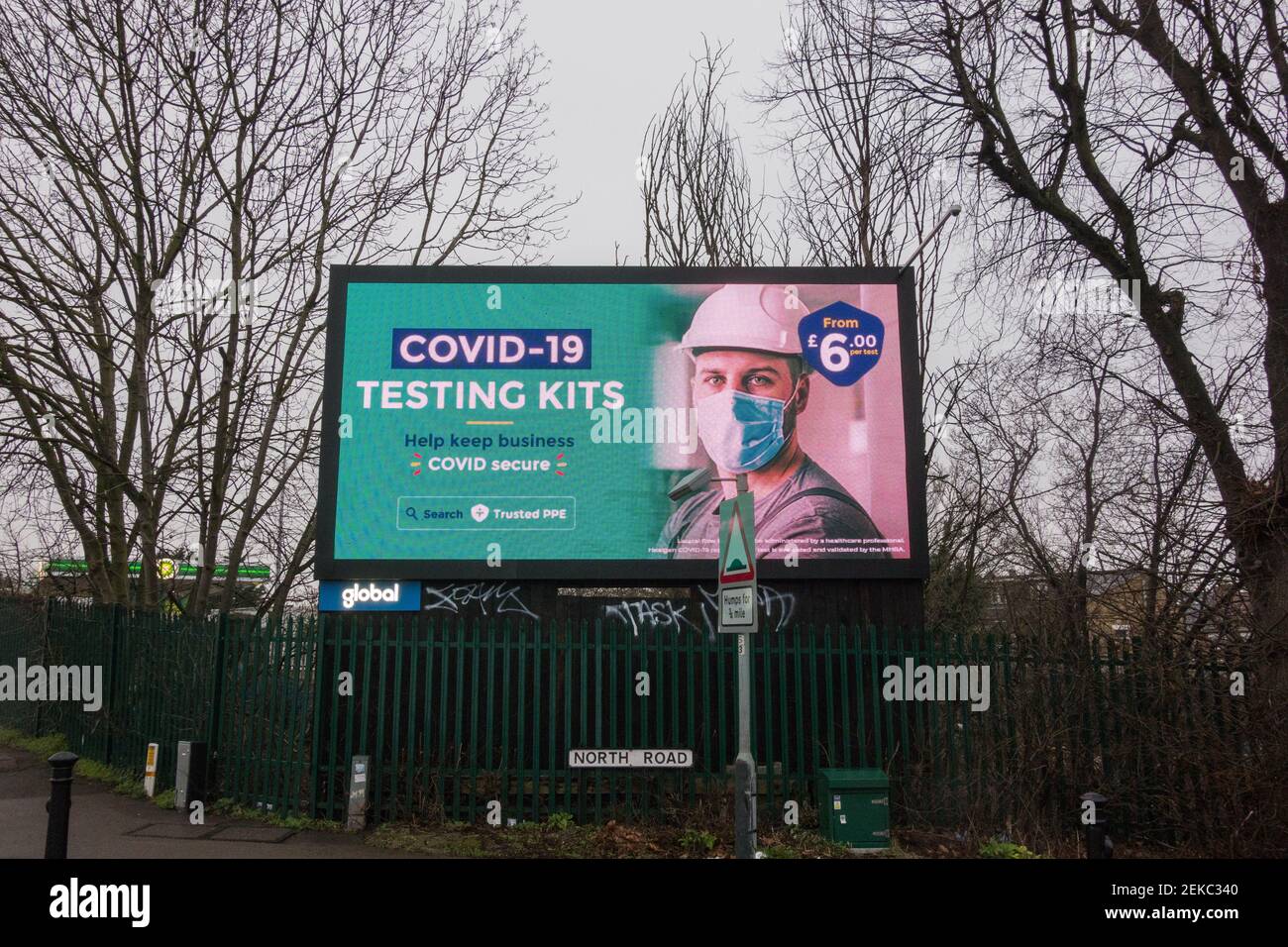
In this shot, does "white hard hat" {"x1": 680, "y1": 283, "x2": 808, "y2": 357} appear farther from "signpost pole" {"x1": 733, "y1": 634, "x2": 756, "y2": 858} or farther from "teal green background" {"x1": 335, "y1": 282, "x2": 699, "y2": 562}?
"signpost pole" {"x1": 733, "y1": 634, "x2": 756, "y2": 858}

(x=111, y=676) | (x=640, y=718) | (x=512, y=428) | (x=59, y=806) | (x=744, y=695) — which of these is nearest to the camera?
(x=744, y=695)

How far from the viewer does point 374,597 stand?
1016 cm

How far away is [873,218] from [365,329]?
35.0 ft

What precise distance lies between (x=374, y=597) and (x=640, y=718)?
314 cm

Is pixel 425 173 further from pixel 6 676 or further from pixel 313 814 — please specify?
pixel 6 676

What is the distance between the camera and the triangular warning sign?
20.9ft

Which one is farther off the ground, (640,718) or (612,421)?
A: (612,421)

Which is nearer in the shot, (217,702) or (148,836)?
(148,836)

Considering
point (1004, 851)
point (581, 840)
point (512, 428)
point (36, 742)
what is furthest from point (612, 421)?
point (36, 742)

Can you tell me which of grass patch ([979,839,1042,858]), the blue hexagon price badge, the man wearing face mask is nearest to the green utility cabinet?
grass patch ([979,839,1042,858])

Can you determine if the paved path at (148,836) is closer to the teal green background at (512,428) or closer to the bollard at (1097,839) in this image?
the teal green background at (512,428)

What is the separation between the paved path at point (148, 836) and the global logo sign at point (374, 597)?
2276 millimetres

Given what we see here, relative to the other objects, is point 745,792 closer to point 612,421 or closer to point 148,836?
point 612,421

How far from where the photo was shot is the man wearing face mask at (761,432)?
10.2 meters
